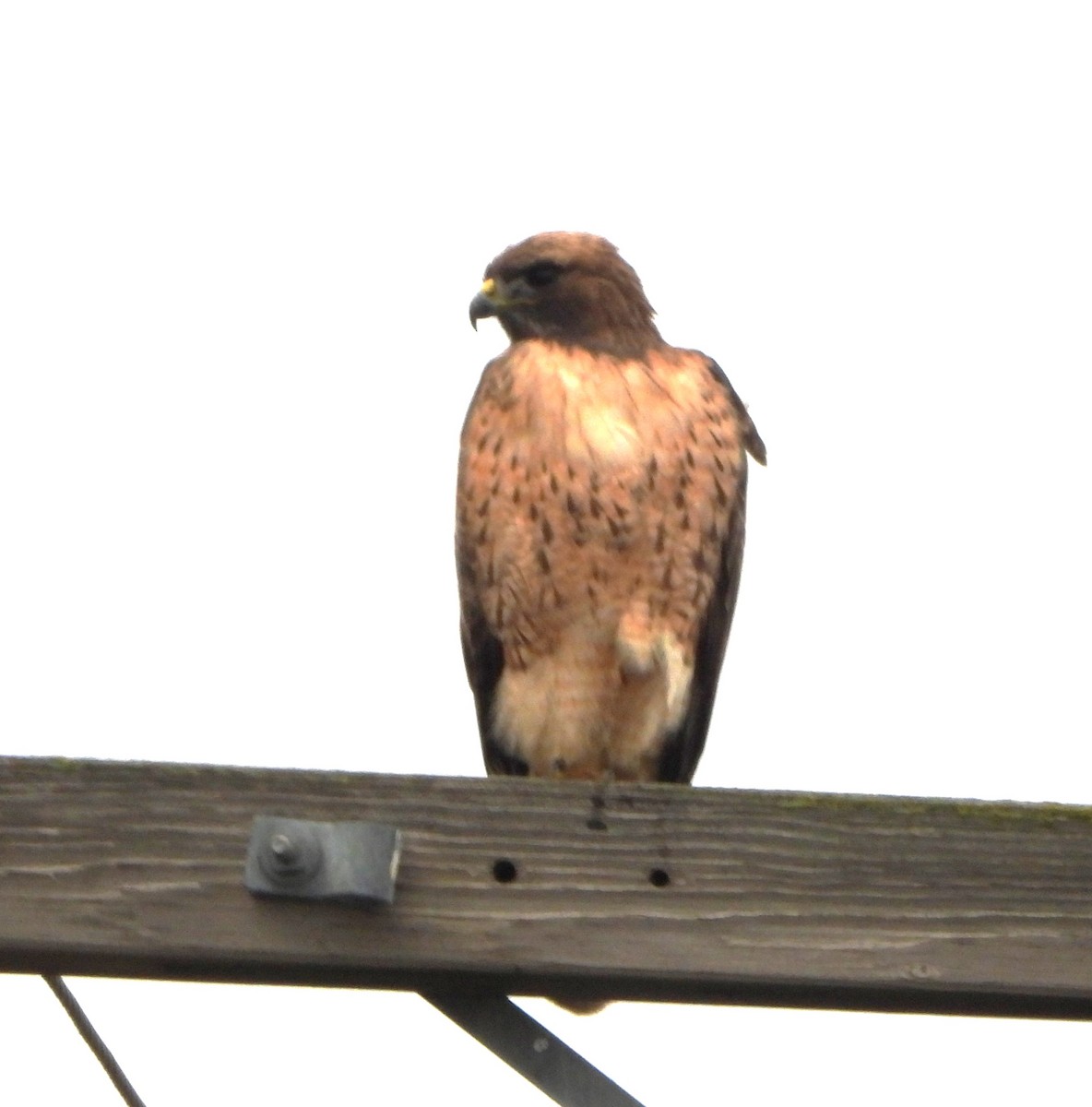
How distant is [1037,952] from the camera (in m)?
2.06

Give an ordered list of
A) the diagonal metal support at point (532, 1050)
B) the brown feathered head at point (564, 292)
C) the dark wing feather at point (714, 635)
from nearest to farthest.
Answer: the diagonal metal support at point (532, 1050) → the dark wing feather at point (714, 635) → the brown feathered head at point (564, 292)

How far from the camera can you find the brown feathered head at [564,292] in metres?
5.27

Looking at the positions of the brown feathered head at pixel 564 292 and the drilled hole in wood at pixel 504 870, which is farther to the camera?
the brown feathered head at pixel 564 292

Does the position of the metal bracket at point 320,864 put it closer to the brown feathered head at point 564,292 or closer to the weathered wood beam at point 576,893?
the weathered wood beam at point 576,893

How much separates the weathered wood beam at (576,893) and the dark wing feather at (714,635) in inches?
105

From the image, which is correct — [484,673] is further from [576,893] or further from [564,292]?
[576,893]

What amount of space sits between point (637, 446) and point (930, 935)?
253cm

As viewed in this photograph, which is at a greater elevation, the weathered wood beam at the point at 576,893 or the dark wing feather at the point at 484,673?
the dark wing feather at the point at 484,673

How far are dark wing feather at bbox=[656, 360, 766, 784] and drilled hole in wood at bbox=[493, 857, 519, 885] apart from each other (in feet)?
8.90

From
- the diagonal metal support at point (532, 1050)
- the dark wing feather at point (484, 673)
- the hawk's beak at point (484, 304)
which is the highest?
the hawk's beak at point (484, 304)

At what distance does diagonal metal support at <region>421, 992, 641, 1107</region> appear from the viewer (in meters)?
1.97

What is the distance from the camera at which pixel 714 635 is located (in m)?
4.87

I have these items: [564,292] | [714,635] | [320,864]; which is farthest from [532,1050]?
[564,292]

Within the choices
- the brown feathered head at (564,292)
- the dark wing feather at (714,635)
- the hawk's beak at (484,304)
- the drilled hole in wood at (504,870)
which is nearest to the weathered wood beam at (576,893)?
the drilled hole in wood at (504,870)
